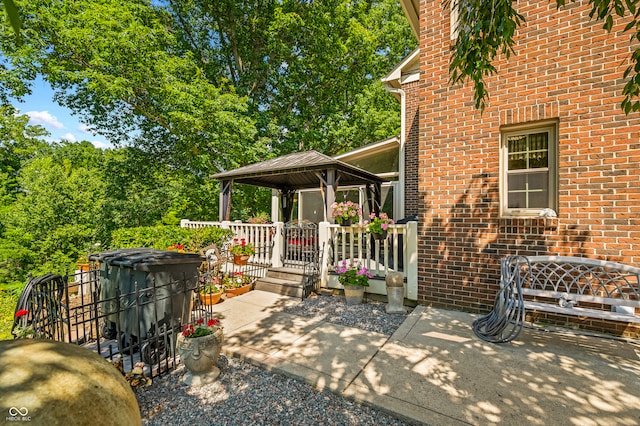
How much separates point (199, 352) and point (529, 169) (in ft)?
17.8

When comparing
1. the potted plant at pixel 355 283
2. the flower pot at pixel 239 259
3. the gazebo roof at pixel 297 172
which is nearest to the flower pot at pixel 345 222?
the potted plant at pixel 355 283

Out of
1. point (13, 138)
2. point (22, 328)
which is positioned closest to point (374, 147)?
point (22, 328)

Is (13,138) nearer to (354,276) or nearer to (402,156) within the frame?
(402,156)

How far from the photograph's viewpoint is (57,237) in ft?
41.2

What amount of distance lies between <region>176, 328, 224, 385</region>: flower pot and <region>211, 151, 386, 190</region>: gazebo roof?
479 cm

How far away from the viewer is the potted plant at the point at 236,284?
636cm

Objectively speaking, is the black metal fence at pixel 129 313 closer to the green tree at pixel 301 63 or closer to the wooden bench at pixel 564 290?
the wooden bench at pixel 564 290

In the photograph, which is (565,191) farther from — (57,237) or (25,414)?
(57,237)

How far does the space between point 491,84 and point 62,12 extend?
52.8ft

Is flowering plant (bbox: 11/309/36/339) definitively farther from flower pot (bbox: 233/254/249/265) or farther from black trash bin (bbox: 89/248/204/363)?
flower pot (bbox: 233/254/249/265)

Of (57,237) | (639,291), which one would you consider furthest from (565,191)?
(57,237)

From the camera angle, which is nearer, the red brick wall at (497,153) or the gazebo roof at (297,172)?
the red brick wall at (497,153)

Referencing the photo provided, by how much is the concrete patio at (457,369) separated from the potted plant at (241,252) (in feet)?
9.71

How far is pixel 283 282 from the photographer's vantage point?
6.54 metres
